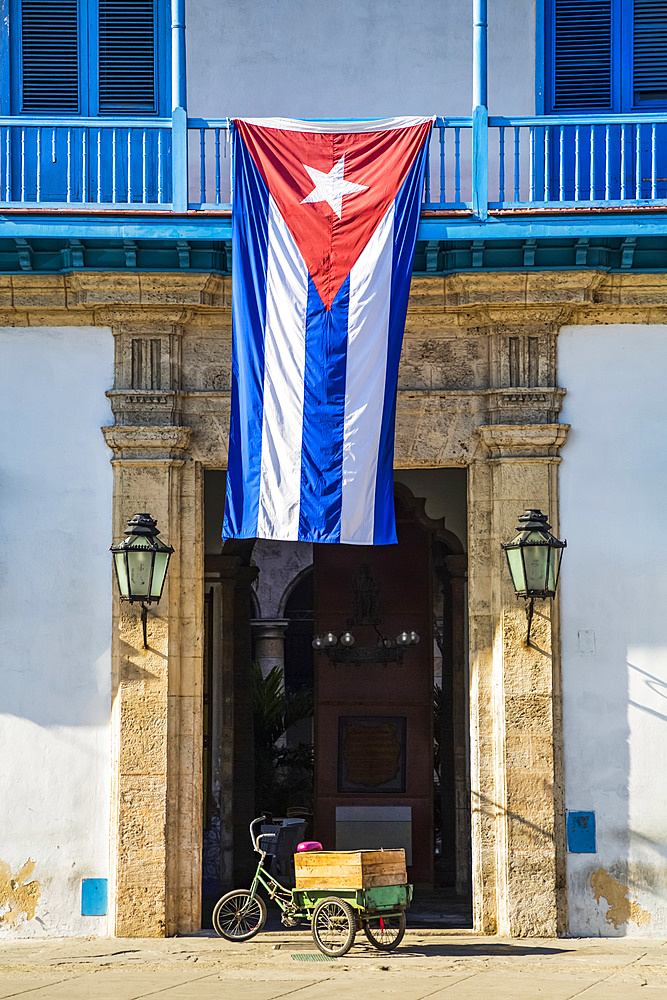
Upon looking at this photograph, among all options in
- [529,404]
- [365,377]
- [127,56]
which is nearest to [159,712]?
[365,377]

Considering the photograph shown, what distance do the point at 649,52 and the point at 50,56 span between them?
5.47m

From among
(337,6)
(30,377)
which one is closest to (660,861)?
(30,377)

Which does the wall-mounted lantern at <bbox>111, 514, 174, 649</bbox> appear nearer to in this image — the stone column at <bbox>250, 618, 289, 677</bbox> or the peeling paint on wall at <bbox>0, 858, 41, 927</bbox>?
the peeling paint on wall at <bbox>0, 858, 41, 927</bbox>

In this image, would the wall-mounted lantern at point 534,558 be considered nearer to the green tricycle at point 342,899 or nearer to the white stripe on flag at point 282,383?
the white stripe on flag at point 282,383

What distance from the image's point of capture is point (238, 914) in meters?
10.9

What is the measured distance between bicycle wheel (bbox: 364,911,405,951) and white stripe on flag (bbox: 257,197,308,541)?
122 inches

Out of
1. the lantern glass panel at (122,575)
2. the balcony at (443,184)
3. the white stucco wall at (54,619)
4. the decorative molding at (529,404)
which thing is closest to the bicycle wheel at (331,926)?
the white stucco wall at (54,619)

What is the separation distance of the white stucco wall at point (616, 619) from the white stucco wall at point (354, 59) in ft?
8.51

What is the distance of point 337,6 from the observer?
1243cm

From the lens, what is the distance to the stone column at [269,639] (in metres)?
23.6

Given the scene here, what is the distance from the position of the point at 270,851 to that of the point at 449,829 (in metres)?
5.30

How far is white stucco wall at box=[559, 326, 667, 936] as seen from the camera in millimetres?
11180

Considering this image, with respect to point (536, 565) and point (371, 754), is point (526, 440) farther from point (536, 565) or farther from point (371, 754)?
point (371, 754)

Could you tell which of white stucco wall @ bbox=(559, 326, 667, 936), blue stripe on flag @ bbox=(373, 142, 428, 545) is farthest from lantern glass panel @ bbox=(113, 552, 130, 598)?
white stucco wall @ bbox=(559, 326, 667, 936)
